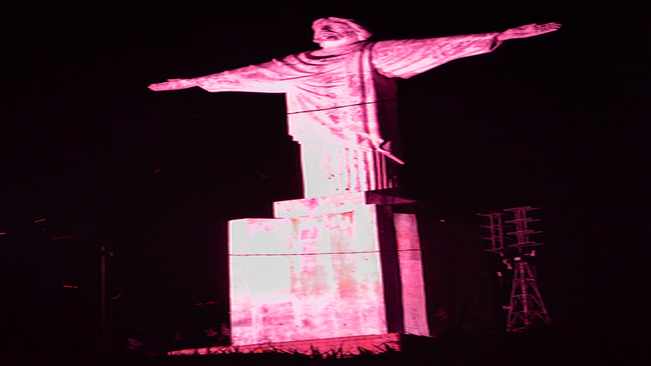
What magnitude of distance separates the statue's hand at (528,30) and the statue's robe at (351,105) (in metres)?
0.38

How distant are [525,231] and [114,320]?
566cm

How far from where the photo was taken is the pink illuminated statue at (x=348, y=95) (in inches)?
264

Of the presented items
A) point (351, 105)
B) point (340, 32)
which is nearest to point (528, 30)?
point (351, 105)

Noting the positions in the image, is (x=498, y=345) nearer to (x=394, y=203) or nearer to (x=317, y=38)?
(x=394, y=203)

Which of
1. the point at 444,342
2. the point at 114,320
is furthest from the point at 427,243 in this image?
the point at 114,320

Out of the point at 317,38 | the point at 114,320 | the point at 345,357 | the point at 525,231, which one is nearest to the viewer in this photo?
the point at 345,357

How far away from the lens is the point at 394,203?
690 cm

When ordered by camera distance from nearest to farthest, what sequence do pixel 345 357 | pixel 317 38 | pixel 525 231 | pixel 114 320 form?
pixel 345 357 < pixel 317 38 < pixel 525 231 < pixel 114 320

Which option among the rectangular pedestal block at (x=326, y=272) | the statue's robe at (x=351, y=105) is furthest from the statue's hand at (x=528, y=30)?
the rectangular pedestal block at (x=326, y=272)

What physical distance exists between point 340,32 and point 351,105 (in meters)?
0.87

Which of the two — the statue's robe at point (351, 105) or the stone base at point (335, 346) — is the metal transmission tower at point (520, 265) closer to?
the statue's robe at point (351, 105)

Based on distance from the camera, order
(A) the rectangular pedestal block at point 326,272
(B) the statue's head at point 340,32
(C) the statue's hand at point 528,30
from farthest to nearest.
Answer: (B) the statue's head at point 340,32 < (A) the rectangular pedestal block at point 326,272 < (C) the statue's hand at point 528,30

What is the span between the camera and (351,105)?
6.84m

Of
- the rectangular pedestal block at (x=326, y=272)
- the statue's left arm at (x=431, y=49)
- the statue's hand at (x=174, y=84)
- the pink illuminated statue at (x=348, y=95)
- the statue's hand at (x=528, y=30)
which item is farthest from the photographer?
the statue's hand at (x=174, y=84)
